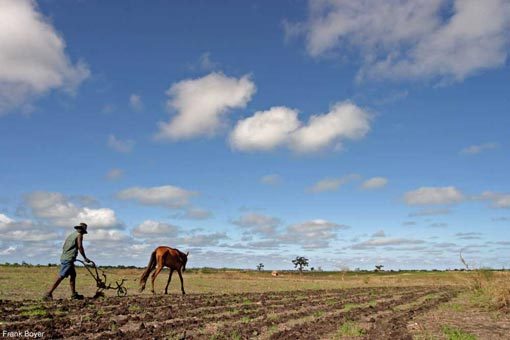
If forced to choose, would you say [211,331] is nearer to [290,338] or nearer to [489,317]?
[290,338]

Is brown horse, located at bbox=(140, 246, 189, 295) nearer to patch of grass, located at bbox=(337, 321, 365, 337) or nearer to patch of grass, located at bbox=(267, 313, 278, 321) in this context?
patch of grass, located at bbox=(267, 313, 278, 321)

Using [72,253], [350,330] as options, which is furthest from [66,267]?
[350,330]

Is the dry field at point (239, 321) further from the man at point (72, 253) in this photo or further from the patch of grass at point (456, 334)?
the man at point (72, 253)

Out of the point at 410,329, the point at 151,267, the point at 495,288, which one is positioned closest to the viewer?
the point at 410,329

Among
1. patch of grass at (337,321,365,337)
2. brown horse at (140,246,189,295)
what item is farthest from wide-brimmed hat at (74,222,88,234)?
patch of grass at (337,321,365,337)

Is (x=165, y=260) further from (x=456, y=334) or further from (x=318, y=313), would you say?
(x=456, y=334)

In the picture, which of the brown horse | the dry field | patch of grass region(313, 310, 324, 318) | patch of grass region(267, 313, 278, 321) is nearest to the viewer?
the dry field

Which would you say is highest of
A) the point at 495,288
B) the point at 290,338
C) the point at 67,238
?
the point at 67,238

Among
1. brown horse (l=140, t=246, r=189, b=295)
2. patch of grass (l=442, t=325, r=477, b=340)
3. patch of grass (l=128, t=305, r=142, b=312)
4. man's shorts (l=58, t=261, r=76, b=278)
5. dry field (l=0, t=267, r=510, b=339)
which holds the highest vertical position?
brown horse (l=140, t=246, r=189, b=295)

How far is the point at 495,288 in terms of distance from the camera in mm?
18859

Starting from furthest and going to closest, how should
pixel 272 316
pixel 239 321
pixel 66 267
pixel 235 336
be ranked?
pixel 66 267
pixel 272 316
pixel 239 321
pixel 235 336

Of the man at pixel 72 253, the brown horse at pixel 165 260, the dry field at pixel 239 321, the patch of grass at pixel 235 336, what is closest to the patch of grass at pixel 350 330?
the dry field at pixel 239 321

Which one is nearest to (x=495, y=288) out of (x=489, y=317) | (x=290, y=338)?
(x=489, y=317)

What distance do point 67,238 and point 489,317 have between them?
1465cm
